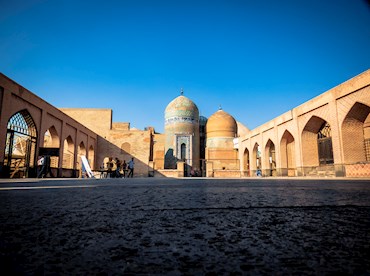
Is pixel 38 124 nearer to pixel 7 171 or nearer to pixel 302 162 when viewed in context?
Answer: pixel 7 171

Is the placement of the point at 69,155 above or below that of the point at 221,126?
below

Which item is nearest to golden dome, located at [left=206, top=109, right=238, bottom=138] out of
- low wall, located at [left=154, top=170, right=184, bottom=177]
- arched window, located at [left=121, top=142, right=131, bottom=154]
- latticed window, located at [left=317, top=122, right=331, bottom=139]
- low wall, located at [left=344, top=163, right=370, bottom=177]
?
low wall, located at [left=154, top=170, right=184, bottom=177]

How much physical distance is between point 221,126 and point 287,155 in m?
11.6

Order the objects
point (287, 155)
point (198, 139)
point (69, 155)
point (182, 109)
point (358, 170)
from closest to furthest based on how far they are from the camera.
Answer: point (358, 170) → point (287, 155) → point (69, 155) → point (182, 109) → point (198, 139)

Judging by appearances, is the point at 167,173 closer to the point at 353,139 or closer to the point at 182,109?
the point at 182,109

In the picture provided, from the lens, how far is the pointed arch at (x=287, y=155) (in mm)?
16297

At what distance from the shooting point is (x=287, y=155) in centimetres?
1666

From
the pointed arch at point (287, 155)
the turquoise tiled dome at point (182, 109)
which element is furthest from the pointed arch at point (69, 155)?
the pointed arch at point (287, 155)

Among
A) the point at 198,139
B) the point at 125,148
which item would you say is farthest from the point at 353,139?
the point at 198,139

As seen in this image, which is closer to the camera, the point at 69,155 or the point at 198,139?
the point at 69,155

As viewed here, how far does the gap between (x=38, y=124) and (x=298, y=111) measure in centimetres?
1419

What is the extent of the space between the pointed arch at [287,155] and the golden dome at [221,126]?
1082 centimetres

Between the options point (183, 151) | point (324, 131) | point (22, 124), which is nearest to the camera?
point (22, 124)

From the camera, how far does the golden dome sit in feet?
89.9
